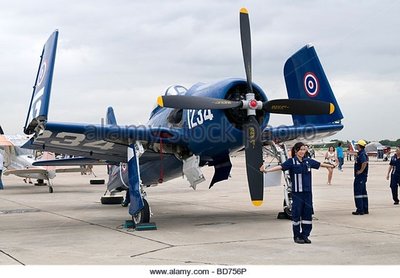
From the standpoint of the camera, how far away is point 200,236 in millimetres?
8555

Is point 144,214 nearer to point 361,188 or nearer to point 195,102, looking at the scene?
point 195,102

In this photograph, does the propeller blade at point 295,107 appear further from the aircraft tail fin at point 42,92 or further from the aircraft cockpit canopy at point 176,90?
the aircraft tail fin at point 42,92

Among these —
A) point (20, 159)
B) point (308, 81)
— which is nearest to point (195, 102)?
point (308, 81)

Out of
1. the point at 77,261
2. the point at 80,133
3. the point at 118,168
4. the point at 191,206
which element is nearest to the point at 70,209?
the point at 118,168

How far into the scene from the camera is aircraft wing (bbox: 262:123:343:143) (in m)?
10.6

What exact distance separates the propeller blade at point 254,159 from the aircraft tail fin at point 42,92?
338cm

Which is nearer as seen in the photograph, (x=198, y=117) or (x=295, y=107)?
(x=295, y=107)

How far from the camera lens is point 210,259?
6.43 meters

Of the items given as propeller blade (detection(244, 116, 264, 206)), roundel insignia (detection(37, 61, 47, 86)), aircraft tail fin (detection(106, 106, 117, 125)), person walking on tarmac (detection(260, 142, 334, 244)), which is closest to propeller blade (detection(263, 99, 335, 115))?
propeller blade (detection(244, 116, 264, 206))

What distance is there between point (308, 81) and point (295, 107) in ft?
8.07

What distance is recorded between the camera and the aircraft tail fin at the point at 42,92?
27.8 ft

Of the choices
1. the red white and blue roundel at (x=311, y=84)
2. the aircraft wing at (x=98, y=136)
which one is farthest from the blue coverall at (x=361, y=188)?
the aircraft wing at (x=98, y=136)

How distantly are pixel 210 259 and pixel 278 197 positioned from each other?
10.4 meters
